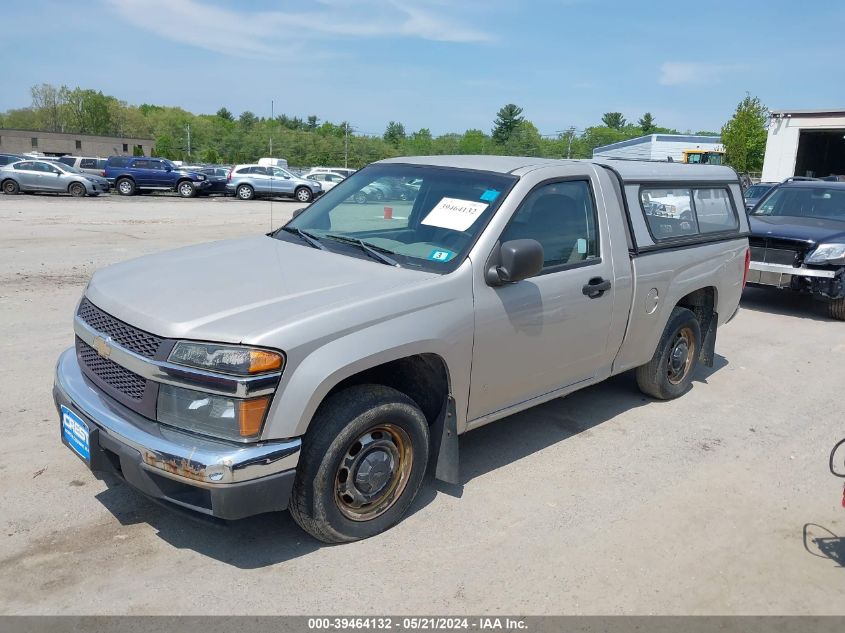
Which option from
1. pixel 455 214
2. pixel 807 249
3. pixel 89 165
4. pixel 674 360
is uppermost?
pixel 89 165

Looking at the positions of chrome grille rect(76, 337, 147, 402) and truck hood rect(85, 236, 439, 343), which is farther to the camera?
chrome grille rect(76, 337, 147, 402)

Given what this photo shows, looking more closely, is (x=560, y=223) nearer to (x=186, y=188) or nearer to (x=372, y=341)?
(x=372, y=341)

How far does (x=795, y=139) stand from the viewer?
1299 inches

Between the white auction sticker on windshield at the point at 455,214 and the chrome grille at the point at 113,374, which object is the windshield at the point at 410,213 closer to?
the white auction sticker on windshield at the point at 455,214

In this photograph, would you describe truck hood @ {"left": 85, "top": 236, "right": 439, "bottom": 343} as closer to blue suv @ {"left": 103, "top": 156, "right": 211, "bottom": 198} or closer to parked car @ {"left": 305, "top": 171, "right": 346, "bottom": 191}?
blue suv @ {"left": 103, "top": 156, "right": 211, "bottom": 198}

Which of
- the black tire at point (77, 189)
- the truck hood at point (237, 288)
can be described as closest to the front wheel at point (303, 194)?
the black tire at point (77, 189)

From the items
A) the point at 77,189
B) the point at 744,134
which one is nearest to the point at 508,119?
the point at 744,134

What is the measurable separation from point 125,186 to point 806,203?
29.3m

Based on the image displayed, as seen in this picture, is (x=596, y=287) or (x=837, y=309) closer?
(x=596, y=287)

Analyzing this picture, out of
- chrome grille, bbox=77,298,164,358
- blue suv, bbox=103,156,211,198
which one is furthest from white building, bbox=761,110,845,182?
chrome grille, bbox=77,298,164,358

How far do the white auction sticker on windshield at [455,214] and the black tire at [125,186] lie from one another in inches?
1237

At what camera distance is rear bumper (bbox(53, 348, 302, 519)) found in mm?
2951

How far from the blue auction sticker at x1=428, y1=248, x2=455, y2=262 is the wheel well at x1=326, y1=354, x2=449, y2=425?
21.8 inches

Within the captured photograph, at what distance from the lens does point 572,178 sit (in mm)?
4602
